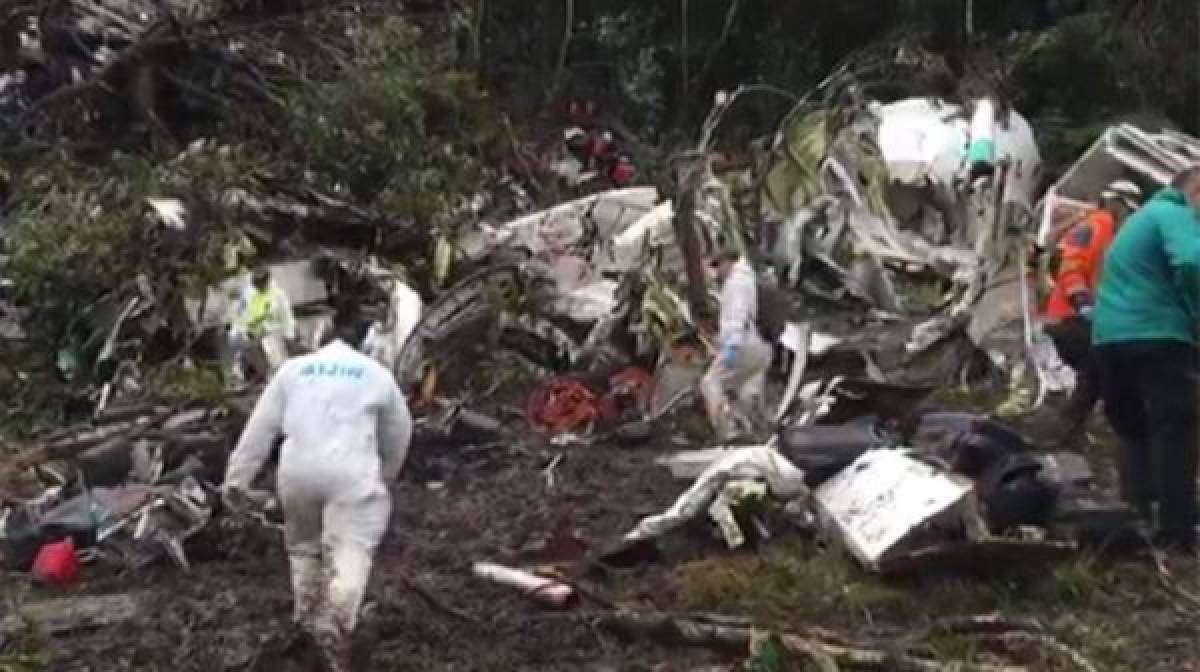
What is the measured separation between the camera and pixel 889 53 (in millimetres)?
19969

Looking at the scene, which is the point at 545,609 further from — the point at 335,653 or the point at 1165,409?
the point at 1165,409

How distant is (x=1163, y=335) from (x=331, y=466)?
3.29 meters

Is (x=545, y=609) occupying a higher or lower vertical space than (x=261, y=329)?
higher

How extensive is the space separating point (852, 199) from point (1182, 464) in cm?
614

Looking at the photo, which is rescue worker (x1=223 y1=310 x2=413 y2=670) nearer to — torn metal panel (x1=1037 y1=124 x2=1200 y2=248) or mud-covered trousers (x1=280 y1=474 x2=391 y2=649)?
mud-covered trousers (x1=280 y1=474 x2=391 y2=649)

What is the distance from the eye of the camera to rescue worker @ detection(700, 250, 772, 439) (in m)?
12.0

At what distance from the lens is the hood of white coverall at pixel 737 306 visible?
472 inches

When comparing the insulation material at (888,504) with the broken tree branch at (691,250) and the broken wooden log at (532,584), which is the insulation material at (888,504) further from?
the broken tree branch at (691,250)

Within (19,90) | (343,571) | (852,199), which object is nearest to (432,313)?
(852,199)

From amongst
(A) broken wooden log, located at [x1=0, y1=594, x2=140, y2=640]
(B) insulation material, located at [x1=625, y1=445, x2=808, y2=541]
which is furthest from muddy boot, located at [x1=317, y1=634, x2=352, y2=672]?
(B) insulation material, located at [x1=625, y1=445, x2=808, y2=541]

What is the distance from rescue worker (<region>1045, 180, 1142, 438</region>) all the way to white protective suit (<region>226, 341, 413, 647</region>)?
449cm

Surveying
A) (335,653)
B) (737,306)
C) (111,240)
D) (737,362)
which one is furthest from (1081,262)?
(111,240)

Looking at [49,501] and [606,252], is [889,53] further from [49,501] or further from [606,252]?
[49,501]

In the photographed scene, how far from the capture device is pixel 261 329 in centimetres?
1370
